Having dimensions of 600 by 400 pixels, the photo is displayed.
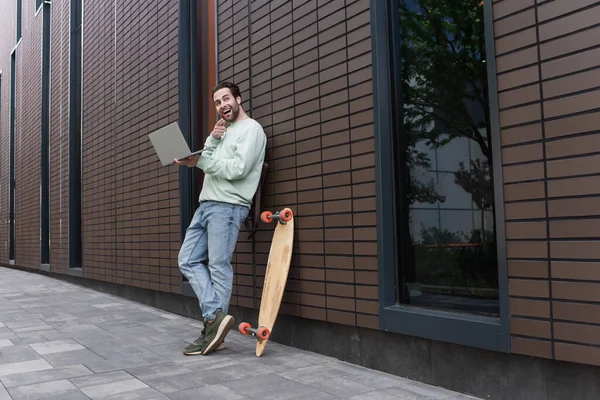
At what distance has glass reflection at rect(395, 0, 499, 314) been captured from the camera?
9.81 ft

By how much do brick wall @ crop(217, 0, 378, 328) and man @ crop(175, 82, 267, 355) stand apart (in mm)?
313

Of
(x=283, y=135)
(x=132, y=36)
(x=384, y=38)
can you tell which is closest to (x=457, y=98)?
(x=384, y=38)

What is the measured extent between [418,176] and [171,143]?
5.93ft

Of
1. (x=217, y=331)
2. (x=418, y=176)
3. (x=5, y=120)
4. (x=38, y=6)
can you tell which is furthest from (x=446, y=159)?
(x=5, y=120)

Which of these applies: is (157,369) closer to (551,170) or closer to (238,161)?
(238,161)

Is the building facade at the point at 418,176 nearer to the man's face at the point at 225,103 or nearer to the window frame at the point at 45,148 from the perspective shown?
the man's face at the point at 225,103

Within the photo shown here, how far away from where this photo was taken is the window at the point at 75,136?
387 inches

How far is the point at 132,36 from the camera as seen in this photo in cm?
713

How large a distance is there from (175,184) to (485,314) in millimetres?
3940

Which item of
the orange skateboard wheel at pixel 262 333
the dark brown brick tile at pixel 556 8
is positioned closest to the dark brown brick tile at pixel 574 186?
the dark brown brick tile at pixel 556 8

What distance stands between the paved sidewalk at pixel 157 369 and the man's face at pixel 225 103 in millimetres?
1781

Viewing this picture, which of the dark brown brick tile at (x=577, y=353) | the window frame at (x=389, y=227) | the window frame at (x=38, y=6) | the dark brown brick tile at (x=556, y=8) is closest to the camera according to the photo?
the dark brown brick tile at (x=577, y=353)

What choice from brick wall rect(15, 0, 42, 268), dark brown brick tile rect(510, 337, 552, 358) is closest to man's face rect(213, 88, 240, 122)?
dark brown brick tile rect(510, 337, 552, 358)

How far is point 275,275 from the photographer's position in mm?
3846
